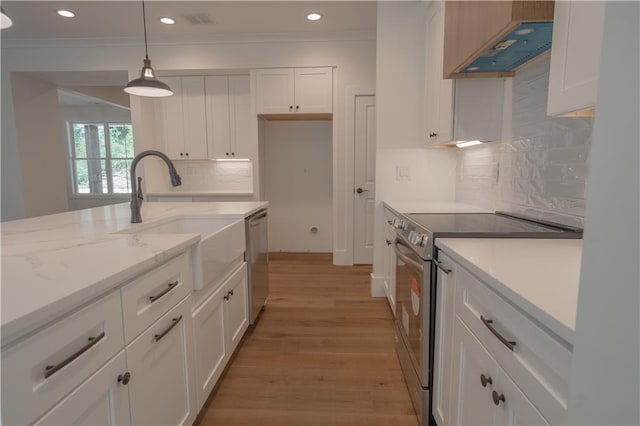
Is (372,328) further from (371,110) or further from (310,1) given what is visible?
(310,1)

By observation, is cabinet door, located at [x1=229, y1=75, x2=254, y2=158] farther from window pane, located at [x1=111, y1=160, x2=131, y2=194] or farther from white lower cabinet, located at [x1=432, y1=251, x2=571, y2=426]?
window pane, located at [x1=111, y1=160, x2=131, y2=194]

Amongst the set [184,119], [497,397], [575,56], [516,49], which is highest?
[184,119]

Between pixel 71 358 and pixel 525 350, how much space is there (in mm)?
1042

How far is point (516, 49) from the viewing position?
59.3 inches

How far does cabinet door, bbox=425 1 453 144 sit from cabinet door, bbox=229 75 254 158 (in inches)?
93.3

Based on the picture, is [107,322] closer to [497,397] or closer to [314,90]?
[497,397]

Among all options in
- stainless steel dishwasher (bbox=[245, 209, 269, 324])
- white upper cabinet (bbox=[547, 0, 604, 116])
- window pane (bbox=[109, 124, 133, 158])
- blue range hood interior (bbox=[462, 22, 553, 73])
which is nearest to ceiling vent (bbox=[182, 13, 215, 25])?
stainless steel dishwasher (bbox=[245, 209, 269, 324])

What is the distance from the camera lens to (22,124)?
14.3 feet

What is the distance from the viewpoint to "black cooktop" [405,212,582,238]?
1381 millimetres

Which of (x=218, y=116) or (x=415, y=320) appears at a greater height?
(x=218, y=116)

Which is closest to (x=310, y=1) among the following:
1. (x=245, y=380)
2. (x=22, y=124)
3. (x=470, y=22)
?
(x=470, y=22)

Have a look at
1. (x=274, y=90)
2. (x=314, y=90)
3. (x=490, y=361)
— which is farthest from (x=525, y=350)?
(x=274, y=90)

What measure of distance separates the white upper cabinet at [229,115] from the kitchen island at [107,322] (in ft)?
8.57

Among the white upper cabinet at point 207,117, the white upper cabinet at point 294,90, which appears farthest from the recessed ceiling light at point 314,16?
the white upper cabinet at point 207,117
